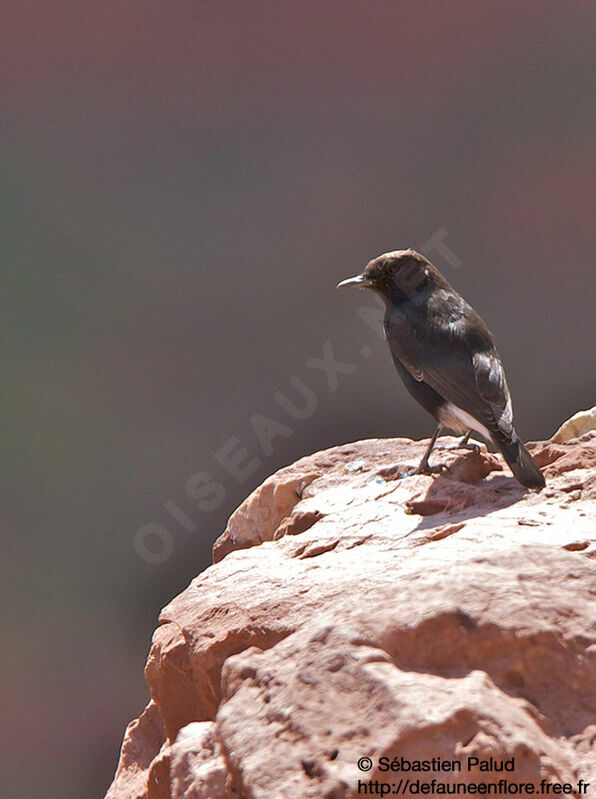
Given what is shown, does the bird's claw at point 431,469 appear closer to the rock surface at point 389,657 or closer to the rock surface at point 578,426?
the rock surface at point 389,657

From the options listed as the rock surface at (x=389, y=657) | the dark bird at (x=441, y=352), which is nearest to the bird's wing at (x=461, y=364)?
the dark bird at (x=441, y=352)

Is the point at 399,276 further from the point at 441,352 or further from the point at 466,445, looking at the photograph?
the point at 466,445

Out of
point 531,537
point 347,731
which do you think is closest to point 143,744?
point 347,731

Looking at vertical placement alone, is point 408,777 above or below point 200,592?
below

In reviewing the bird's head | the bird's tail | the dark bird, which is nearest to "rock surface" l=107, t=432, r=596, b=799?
the bird's tail

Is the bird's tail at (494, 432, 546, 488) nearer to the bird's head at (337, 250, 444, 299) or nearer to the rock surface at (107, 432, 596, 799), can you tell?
the rock surface at (107, 432, 596, 799)

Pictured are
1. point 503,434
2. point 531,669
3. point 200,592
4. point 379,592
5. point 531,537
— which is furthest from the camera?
point 503,434

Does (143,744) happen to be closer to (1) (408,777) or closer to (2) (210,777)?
(2) (210,777)
